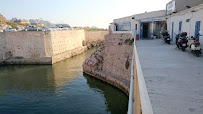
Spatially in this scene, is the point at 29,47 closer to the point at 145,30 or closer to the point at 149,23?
the point at 145,30

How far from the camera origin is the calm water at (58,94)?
10.2m

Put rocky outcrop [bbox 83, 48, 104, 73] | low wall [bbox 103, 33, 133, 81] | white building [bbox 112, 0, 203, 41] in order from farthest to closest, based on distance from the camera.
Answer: rocky outcrop [bbox 83, 48, 104, 73] < low wall [bbox 103, 33, 133, 81] < white building [bbox 112, 0, 203, 41]

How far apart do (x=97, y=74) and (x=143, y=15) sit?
7970mm

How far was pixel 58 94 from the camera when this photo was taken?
1243 centimetres

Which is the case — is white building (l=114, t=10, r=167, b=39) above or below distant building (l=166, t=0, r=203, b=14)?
below

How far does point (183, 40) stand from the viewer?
781 cm

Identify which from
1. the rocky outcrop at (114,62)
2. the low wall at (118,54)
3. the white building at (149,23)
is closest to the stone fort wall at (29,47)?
the rocky outcrop at (114,62)

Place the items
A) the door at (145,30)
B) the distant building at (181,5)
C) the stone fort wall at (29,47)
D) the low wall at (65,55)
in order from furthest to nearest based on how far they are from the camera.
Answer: the low wall at (65,55), the stone fort wall at (29,47), the door at (145,30), the distant building at (181,5)

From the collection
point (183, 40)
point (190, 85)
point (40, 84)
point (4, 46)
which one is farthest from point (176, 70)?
point (4, 46)

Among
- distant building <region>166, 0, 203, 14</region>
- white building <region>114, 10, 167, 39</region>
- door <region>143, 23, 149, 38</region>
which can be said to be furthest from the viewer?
door <region>143, 23, 149, 38</region>

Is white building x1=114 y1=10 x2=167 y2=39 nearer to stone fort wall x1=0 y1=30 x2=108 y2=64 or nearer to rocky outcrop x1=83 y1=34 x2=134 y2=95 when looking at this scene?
rocky outcrop x1=83 y1=34 x2=134 y2=95

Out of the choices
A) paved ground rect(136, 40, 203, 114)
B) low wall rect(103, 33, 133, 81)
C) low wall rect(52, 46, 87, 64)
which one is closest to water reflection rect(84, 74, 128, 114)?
low wall rect(103, 33, 133, 81)

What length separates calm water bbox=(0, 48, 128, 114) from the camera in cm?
1025

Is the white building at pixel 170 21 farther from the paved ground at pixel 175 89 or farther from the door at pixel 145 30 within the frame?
the paved ground at pixel 175 89
